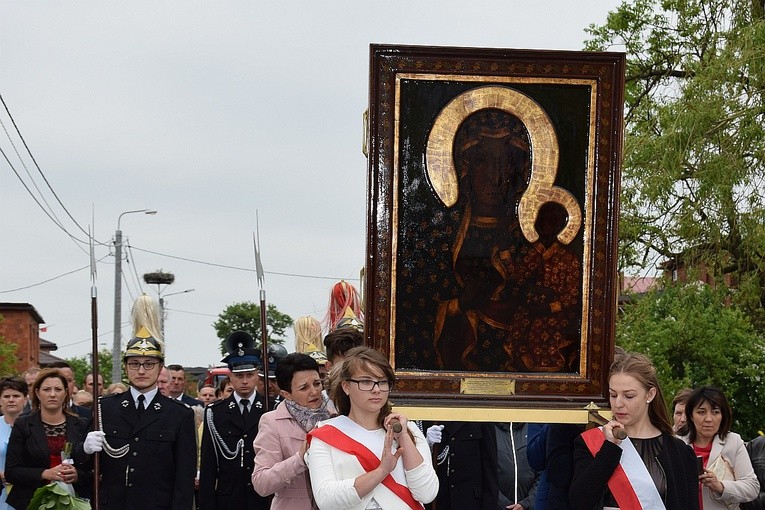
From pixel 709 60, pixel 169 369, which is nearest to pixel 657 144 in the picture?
pixel 709 60

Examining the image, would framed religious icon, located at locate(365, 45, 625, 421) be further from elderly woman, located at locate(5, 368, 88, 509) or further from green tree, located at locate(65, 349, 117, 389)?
green tree, located at locate(65, 349, 117, 389)

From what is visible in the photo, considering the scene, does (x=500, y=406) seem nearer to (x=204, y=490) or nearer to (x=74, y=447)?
(x=204, y=490)

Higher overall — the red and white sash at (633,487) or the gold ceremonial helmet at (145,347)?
the gold ceremonial helmet at (145,347)

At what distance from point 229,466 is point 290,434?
125cm

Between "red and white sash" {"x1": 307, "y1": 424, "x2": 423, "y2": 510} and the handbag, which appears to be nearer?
"red and white sash" {"x1": 307, "y1": 424, "x2": 423, "y2": 510}

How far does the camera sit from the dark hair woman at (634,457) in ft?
19.6

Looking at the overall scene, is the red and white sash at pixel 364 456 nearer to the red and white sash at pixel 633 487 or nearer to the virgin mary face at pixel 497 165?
the red and white sash at pixel 633 487

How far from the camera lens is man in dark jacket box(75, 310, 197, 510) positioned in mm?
8352

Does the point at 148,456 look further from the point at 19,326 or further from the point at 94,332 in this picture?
the point at 19,326

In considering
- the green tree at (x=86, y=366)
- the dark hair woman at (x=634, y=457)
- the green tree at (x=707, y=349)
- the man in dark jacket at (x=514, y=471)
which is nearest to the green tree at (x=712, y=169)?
the green tree at (x=707, y=349)

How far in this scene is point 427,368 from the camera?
686 centimetres

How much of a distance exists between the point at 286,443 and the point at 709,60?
1459 cm

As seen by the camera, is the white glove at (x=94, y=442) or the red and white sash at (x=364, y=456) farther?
the white glove at (x=94, y=442)

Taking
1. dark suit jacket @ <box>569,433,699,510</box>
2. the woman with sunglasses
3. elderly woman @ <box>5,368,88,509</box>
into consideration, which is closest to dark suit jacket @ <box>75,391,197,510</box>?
elderly woman @ <box>5,368,88,509</box>
